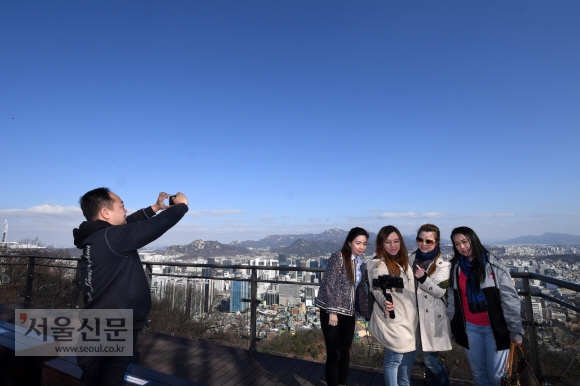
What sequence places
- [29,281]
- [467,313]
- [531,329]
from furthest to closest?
1. [29,281]
2. [531,329]
3. [467,313]

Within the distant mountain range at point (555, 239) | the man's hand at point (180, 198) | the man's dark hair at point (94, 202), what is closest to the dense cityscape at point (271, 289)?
the man's hand at point (180, 198)

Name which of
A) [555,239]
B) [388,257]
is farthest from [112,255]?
[555,239]

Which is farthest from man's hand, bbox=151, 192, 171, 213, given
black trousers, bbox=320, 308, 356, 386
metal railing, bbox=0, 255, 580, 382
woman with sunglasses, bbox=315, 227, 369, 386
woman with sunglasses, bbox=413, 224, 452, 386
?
woman with sunglasses, bbox=413, 224, 452, 386

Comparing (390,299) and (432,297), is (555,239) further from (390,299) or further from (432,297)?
(390,299)

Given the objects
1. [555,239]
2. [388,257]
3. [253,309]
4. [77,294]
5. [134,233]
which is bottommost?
[555,239]

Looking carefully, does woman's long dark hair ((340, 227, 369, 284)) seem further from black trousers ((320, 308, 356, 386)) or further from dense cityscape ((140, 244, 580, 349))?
dense cityscape ((140, 244, 580, 349))

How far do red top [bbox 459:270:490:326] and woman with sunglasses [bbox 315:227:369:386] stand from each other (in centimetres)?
80

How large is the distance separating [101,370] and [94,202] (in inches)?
35.5

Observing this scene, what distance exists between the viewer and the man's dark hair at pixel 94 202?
1.73 m

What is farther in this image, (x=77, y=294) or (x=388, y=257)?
(x=77, y=294)

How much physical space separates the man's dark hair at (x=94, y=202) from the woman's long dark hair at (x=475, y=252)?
2.60 meters

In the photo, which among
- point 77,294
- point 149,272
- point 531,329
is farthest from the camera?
point 77,294

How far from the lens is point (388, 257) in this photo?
2629 millimetres

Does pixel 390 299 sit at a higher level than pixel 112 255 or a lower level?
lower
